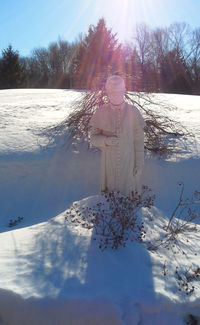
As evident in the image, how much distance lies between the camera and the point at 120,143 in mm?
4000

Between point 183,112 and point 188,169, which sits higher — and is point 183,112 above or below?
above

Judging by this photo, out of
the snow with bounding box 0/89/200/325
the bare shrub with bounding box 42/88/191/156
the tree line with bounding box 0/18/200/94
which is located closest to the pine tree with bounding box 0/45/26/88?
the tree line with bounding box 0/18/200/94

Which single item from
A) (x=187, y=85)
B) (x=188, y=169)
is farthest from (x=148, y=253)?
(x=187, y=85)

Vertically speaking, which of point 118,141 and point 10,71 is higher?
point 10,71

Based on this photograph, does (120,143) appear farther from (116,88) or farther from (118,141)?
(116,88)

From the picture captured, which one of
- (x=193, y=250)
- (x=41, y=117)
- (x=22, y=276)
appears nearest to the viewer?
(x=22, y=276)

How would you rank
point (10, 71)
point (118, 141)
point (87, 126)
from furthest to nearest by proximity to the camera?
point (10, 71) < point (87, 126) < point (118, 141)

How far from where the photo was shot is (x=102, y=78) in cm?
631

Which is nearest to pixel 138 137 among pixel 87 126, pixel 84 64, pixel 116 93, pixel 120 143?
pixel 120 143

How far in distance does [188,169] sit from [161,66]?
31711 millimetres

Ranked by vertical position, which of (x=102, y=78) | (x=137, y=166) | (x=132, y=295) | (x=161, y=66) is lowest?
(x=132, y=295)

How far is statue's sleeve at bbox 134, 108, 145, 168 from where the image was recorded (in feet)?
13.4

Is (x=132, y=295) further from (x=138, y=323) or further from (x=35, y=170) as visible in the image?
(x=35, y=170)

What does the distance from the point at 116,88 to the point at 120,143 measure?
76 cm
